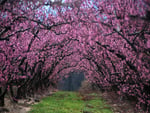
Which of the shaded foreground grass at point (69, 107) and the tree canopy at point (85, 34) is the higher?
the tree canopy at point (85, 34)

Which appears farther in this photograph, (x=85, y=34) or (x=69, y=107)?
(x=69, y=107)

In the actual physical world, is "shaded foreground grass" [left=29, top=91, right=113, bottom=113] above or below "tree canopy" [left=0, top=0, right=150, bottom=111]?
below

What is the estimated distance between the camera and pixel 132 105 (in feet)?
62.7

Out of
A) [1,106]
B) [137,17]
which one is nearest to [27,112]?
[1,106]

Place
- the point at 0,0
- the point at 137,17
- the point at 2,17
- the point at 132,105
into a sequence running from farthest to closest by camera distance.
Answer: the point at 132,105 < the point at 2,17 < the point at 0,0 < the point at 137,17

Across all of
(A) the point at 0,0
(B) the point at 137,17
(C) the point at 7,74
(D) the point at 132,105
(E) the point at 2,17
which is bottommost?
(D) the point at 132,105

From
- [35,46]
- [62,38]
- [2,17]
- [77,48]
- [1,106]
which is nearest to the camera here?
[2,17]

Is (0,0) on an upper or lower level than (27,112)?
upper

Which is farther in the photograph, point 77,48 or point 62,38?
point 77,48

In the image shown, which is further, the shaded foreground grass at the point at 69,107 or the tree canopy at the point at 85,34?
the shaded foreground grass at the point at 69,107

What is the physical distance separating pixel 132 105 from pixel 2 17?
1324cm

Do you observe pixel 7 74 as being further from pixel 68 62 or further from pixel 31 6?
pixel 68 62

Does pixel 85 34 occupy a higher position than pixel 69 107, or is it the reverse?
pixel 85 34

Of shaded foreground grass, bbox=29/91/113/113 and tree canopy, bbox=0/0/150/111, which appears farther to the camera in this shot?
shaded foreground grass, bbox=29/91/113/113
